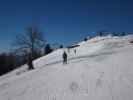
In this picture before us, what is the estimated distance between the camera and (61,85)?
11438 millimetres

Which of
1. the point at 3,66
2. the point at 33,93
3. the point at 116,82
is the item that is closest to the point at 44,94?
the point at 33,93

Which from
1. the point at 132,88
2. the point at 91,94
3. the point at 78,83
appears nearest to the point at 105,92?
the point at 91,94

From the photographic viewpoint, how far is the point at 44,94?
33.9ft

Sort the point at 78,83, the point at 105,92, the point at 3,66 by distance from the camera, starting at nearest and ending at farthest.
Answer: the point at 105,92 < the point at 78,83 < the point at 3,66

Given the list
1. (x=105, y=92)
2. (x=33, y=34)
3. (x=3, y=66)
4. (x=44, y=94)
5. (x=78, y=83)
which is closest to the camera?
(x=105, y=92)

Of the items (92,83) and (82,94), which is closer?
(82,94)

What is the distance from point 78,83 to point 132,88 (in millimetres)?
3461

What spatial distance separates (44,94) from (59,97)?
133 centimetres

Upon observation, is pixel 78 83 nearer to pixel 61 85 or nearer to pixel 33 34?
pixel 61 85

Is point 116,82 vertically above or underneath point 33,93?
above

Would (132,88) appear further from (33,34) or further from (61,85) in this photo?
(33,34)

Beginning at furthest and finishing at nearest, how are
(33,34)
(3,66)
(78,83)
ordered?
(3,66)
(33,34)
(78,83)

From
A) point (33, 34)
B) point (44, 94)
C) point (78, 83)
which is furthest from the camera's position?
point (33, 34)

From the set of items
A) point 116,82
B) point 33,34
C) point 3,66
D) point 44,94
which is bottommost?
point 3,66
